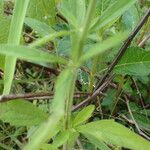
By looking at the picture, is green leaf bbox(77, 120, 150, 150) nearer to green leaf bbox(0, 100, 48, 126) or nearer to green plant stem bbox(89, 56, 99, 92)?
green leaf bbox(0, 100, 48, 126)

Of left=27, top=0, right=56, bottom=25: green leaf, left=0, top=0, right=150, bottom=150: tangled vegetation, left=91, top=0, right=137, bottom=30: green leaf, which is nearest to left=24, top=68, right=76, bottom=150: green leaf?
left=0, top=0, right=150, bottom=150: tangled vegetation

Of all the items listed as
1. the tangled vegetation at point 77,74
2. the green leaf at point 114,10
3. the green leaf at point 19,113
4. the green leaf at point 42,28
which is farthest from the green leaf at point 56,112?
the green leaf at point 42,28

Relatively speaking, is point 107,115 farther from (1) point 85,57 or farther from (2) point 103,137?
(1) point 85,57

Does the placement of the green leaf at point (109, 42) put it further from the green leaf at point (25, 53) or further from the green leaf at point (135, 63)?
the green leaf at point (135, 63)

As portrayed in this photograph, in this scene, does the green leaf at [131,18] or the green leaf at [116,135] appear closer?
the green leaf at [116,135]

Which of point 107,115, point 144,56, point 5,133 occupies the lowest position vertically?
point 5,133

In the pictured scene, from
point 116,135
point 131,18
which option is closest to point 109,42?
point 116,135

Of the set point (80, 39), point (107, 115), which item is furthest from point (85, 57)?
point (107, 115)
